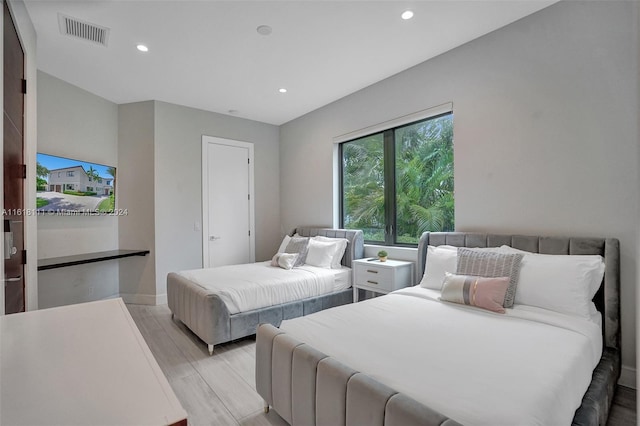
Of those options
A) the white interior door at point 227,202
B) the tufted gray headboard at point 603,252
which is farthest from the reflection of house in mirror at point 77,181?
the tufted gray headboard at point 603,252

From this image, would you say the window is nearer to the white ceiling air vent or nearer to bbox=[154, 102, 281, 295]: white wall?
bbox=[154, 102, 281, 295]: white wall

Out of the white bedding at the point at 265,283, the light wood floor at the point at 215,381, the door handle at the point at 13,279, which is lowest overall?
the light wood floor at the point at 215,381

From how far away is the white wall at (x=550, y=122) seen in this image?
208 centimetres

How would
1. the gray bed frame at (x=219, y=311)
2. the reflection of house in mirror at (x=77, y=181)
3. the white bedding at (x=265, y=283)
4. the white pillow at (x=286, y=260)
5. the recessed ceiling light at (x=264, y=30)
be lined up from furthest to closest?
the white pillow at (x=286, y=260) → the reflection of house in mirror at (x=77, y=181) → the white bedding at (x=265, y=283) → the gray bed frame at (x=219, y=311) → the recessed ceiling light at (x=264, y=30)

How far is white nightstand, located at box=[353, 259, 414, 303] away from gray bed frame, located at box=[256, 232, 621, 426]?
1.16 m

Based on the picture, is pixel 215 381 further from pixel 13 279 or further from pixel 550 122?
pixel 550 122

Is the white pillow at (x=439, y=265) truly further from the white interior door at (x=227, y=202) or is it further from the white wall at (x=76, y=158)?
the white wall at (x=76, y=158)

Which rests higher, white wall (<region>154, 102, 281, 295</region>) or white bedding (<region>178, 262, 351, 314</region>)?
white wall (<region>154, 102, 281, 295</region>)

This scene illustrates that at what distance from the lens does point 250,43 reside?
2.81 meters

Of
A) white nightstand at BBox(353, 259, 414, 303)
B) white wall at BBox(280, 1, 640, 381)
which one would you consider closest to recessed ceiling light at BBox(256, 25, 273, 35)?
white wall at BBox(280, 1, 640, 381)

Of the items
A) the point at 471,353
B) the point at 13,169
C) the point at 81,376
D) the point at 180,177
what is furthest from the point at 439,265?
the point at 180,177

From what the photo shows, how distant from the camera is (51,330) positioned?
110 cm

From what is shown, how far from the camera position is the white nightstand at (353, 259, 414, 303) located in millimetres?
3145

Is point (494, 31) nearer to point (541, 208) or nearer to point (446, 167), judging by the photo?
point (446, 167)
